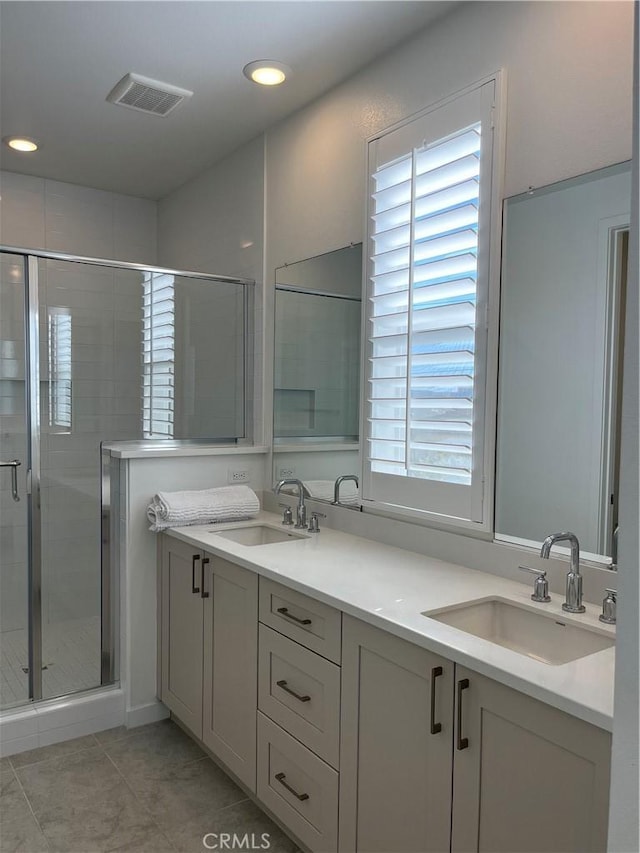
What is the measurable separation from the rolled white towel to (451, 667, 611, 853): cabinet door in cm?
152

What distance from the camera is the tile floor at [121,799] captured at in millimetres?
2035

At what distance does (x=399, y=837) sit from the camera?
154 cm

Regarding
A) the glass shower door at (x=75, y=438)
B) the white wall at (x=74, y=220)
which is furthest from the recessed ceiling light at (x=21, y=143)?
the glass shower door at (x=75, y=438)

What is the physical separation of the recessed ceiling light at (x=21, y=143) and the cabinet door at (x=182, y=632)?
7.15 ft

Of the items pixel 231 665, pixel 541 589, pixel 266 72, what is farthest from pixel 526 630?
pixel 266 72

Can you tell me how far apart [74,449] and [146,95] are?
5.05ft

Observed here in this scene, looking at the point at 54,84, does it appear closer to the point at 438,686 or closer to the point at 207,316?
the point at 207,316

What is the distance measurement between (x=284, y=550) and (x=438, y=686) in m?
0.94

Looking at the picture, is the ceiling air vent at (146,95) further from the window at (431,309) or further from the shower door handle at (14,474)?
the shower door handle at (14,474)

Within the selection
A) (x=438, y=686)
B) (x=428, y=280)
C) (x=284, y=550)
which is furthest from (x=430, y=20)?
(x=438, y=686)

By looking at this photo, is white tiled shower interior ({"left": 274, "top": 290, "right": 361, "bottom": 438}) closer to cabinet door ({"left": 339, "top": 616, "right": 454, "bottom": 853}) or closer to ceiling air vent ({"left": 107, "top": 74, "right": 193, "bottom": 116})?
ceiling air vent ({"left": 107, "top": 74, "right": 193, "bottom": 116})

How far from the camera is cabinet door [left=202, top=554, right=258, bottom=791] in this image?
2.12 metres

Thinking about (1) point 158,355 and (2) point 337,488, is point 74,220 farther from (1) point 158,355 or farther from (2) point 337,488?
(2) point 337,488

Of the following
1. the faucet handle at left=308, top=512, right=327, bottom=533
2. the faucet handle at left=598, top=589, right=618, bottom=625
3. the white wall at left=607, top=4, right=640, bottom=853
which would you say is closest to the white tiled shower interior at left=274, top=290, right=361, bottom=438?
the faucet handle at left=308, top=512, right=327, bottom=533
